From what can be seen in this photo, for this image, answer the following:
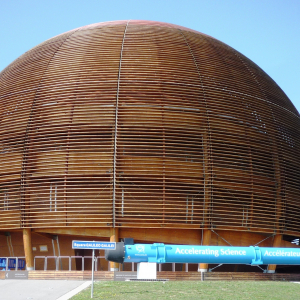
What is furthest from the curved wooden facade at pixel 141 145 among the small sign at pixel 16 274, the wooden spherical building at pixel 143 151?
the small sign at pixel 16 274

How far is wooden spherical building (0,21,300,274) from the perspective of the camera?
870 inches

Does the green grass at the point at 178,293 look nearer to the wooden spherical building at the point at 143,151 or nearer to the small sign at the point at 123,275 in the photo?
the small sign at the point at 123,275

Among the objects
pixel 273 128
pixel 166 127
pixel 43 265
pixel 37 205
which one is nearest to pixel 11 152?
pixel 37 205

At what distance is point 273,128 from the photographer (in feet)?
83.8

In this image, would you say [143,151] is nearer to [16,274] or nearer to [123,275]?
[123,275]

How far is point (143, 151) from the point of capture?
22594mm

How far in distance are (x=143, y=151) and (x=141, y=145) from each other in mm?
407

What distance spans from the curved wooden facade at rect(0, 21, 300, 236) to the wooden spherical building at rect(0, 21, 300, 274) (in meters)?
0.05

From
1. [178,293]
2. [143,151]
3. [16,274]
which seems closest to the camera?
[178,293]

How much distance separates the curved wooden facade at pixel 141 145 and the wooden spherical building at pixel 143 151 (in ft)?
0.18

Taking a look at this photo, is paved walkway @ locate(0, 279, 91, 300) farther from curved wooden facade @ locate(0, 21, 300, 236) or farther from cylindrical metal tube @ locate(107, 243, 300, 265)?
curved wooden facade @ locate(0, 21, 300, 236)

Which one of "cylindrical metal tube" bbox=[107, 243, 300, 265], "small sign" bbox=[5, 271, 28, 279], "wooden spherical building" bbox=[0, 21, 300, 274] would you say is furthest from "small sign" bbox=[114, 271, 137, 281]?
"cylindrical metal tube" bbox=[107, 243, 300, 265]

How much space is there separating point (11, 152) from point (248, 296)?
1393cm

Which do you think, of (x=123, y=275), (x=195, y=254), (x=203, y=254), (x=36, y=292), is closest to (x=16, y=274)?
(x=123, y=275)
